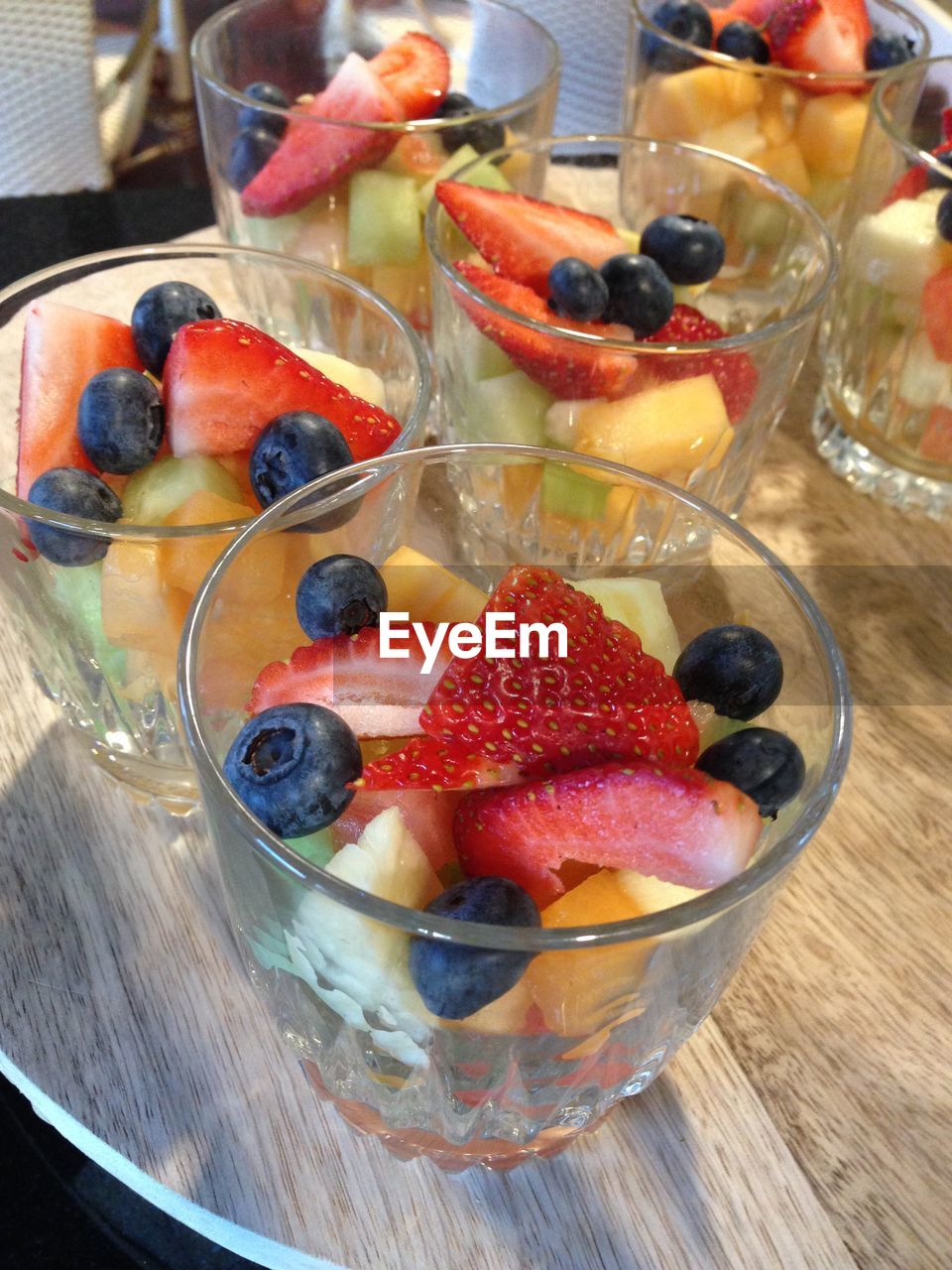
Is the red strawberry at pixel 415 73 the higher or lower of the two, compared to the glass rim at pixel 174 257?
higher

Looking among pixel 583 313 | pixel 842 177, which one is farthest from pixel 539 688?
pixel 842 177

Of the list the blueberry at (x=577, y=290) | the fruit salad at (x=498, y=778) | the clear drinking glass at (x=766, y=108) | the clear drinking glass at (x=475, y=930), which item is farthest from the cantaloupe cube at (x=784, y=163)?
the fruit salad at (x=498, y=778)

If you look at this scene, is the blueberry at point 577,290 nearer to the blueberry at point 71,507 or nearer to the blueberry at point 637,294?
the blueberry at point 637,294

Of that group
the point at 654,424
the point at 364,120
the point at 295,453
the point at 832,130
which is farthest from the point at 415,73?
the point at 295,453

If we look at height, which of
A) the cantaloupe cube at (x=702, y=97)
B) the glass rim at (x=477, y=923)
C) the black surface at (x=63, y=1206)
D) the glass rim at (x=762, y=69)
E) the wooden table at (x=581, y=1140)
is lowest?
the black surface at (x=63, y=1206)

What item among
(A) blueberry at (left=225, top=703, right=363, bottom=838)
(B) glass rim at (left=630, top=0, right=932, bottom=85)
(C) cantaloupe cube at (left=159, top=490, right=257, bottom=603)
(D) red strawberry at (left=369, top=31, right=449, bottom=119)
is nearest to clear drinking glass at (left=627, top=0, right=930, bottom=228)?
(B) glass rim at (left=630, top=0, right=932, bottom=85)

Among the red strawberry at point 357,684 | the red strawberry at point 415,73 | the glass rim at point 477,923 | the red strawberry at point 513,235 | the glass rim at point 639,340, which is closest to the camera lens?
the glass rim at point 477,923
